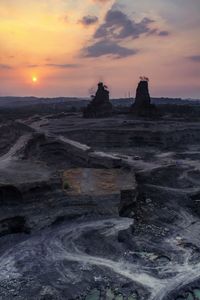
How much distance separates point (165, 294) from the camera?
20766 mm

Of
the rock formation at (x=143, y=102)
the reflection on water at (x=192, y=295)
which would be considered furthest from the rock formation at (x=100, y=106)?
the reflection on water at (x=192, y=295)

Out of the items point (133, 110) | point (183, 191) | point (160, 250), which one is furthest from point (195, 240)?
point (133, 110)

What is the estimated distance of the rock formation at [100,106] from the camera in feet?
275

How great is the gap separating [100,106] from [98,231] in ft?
197

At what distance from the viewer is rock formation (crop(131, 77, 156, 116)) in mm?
82188

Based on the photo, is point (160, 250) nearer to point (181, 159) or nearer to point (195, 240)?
point (195, 240)

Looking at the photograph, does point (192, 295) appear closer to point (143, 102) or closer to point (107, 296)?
point (107, 296)

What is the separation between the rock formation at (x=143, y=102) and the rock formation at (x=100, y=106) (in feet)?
17.4

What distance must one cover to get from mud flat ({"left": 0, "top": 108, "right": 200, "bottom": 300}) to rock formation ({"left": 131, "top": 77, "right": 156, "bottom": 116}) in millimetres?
38296

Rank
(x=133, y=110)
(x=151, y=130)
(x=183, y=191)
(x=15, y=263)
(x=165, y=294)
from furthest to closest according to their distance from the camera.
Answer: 1. (x=133, y=110)
2. (x=151, y=130)
3. (x=183, y=191)
4. (x=15, y=263)
5. (x=165, y=294)

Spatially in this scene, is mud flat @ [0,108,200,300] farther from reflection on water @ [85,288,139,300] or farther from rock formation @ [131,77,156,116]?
rock formation @ [131,77,156,116]

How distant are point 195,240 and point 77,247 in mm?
8162

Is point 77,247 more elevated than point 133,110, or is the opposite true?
point 133,110

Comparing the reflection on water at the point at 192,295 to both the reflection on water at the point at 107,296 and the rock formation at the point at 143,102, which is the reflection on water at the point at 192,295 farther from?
the rock formation at the point at 143,102
